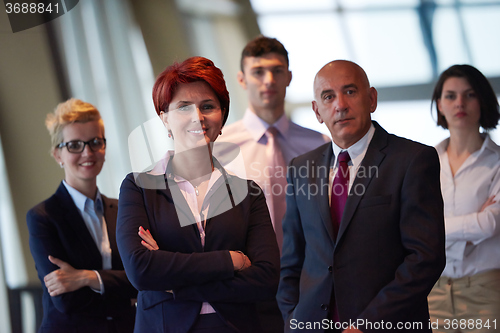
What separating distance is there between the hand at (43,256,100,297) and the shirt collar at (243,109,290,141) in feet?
4.78

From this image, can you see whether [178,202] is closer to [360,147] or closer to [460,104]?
[360,147]

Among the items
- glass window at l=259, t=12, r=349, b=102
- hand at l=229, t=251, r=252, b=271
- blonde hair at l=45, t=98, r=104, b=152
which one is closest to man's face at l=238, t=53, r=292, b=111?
glass window at l=259, t=12, r=349, b=102

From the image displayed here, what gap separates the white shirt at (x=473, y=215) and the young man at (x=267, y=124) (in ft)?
3.08

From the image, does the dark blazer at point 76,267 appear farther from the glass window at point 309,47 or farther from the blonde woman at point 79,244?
the glass window at point 309,47

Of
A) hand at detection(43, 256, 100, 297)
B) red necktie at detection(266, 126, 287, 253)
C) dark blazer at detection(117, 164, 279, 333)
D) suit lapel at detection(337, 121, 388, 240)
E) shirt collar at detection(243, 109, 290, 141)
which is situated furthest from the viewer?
shirt collar at detection(243, 109, 290, 141)

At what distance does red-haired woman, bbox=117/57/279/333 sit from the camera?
78.9 inches

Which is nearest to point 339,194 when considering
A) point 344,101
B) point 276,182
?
point 344,101

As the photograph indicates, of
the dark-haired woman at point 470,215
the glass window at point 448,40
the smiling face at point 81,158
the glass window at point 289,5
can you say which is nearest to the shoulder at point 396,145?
the dark-haired woman at point 470,215

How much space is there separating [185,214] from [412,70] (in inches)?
107

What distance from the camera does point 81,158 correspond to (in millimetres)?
3070

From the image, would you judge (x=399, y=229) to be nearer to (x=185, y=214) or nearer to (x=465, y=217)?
(x=185, y=214)

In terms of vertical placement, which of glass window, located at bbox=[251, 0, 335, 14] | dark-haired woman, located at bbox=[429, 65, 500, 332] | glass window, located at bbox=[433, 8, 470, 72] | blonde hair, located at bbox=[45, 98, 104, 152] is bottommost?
dark-haired woman, located at bbox=[429, 65, 500, 332]

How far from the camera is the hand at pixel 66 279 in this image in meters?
2.73

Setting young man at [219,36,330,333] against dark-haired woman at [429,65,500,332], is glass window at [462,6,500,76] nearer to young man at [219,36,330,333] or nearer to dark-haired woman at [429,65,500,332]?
dark-haired woman at [429,65,500,332]
